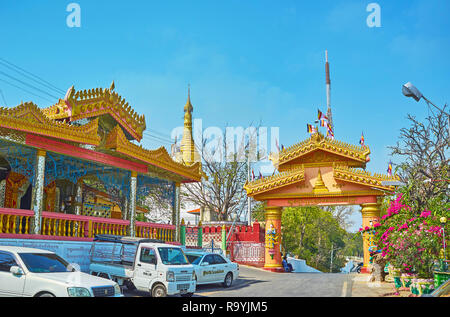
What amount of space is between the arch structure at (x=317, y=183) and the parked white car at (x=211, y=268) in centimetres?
970

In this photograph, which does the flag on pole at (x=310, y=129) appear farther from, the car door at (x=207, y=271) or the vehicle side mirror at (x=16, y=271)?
the vehicle side mirror at (x=16, y=271)

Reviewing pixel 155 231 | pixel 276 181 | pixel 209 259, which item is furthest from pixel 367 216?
pixel 155 231

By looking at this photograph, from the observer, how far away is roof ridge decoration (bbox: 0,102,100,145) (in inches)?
558

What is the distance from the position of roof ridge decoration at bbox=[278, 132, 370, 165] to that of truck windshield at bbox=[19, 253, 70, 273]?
1863 cm

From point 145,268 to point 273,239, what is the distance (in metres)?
A: 15.4

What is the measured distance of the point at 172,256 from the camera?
1424cm

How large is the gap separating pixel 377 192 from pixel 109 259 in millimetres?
16494

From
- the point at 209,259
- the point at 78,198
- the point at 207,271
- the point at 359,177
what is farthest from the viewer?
the point at 359,177

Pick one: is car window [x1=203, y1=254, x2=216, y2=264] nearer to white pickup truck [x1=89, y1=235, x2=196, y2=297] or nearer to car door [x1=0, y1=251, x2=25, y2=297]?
white pickup truck [x1=89, y1=235, x2=196, y2=297]

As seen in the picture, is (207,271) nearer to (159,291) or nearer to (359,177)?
(159,291)

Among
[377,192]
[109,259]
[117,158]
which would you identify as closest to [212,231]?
[377,192]

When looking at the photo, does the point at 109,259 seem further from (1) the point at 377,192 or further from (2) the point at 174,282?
(1) the point at 377,192

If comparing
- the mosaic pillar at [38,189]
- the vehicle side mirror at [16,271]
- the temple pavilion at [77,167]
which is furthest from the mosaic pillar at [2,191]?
the vehicle side mirror at [16,271]
